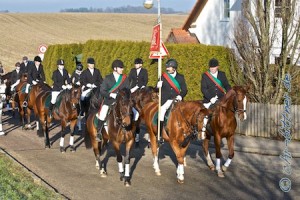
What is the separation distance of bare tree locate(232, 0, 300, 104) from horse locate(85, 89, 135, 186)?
8397 millimetres

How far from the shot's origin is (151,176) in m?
12.8

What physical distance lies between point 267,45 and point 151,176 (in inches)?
344

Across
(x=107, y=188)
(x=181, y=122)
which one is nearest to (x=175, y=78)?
(x=181, y=122)

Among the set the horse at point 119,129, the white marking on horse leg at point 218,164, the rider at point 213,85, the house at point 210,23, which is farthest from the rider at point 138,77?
the house at point 210,23

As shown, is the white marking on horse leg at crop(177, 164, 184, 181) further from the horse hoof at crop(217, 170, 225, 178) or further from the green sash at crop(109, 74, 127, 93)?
the green sash at crop(109, 74, 127, 93)

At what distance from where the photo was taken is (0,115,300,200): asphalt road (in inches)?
442

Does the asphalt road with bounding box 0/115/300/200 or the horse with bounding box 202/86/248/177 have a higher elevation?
the horse with bounding box 202/86/248/177

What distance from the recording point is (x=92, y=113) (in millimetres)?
13477

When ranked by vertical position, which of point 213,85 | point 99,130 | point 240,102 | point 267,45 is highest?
point 267,45

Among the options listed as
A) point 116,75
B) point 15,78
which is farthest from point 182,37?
point 116,75

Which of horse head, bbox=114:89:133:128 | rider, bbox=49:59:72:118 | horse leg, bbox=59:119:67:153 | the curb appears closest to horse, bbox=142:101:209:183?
horse head, bbox=114:89:133:128

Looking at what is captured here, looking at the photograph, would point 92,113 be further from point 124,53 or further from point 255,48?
point 124,53

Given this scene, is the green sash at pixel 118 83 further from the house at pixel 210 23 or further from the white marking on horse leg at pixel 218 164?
the house at pixel 210 23

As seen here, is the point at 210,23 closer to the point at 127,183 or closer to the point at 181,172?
the point at 181,172
